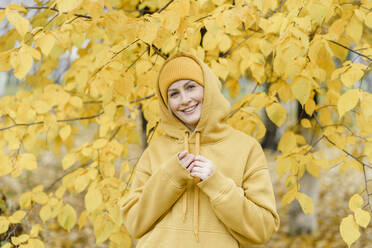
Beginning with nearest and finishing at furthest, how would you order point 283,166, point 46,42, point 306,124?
1. point 46,42
2. point 283,166
3. point 306,124

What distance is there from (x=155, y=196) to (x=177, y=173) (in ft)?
0.54

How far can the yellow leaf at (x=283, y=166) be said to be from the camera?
259cm

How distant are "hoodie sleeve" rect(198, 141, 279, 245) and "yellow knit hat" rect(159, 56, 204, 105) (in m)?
0.49

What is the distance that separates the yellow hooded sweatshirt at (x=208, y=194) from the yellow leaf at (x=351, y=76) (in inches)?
24.4

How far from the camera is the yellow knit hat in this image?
202cm

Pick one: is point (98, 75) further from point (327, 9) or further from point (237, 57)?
point (327, 9)

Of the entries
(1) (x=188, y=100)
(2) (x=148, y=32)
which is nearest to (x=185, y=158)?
(1) (x=188, y=100)

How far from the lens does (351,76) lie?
83.7 inches

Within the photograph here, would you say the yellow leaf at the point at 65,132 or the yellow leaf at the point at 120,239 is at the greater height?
the yellow leaf at the point at 65,132

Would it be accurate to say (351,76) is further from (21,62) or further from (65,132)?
(65,132)

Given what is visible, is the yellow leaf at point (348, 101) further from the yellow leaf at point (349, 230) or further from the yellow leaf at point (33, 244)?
the yellow leaf at point (33, 244)

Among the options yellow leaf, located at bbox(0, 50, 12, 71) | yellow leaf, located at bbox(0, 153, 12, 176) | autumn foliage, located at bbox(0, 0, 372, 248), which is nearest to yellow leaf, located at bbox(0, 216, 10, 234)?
autumn foliage, located at bbox(0, 0, 372, 248)

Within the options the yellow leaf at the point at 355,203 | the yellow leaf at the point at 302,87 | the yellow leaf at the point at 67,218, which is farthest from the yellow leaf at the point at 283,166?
the yellow leaf at the point at 67,218

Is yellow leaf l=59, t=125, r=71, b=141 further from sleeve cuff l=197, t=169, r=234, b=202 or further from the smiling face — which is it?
sleeve cuff l=197, t=169, r=234, b=202
